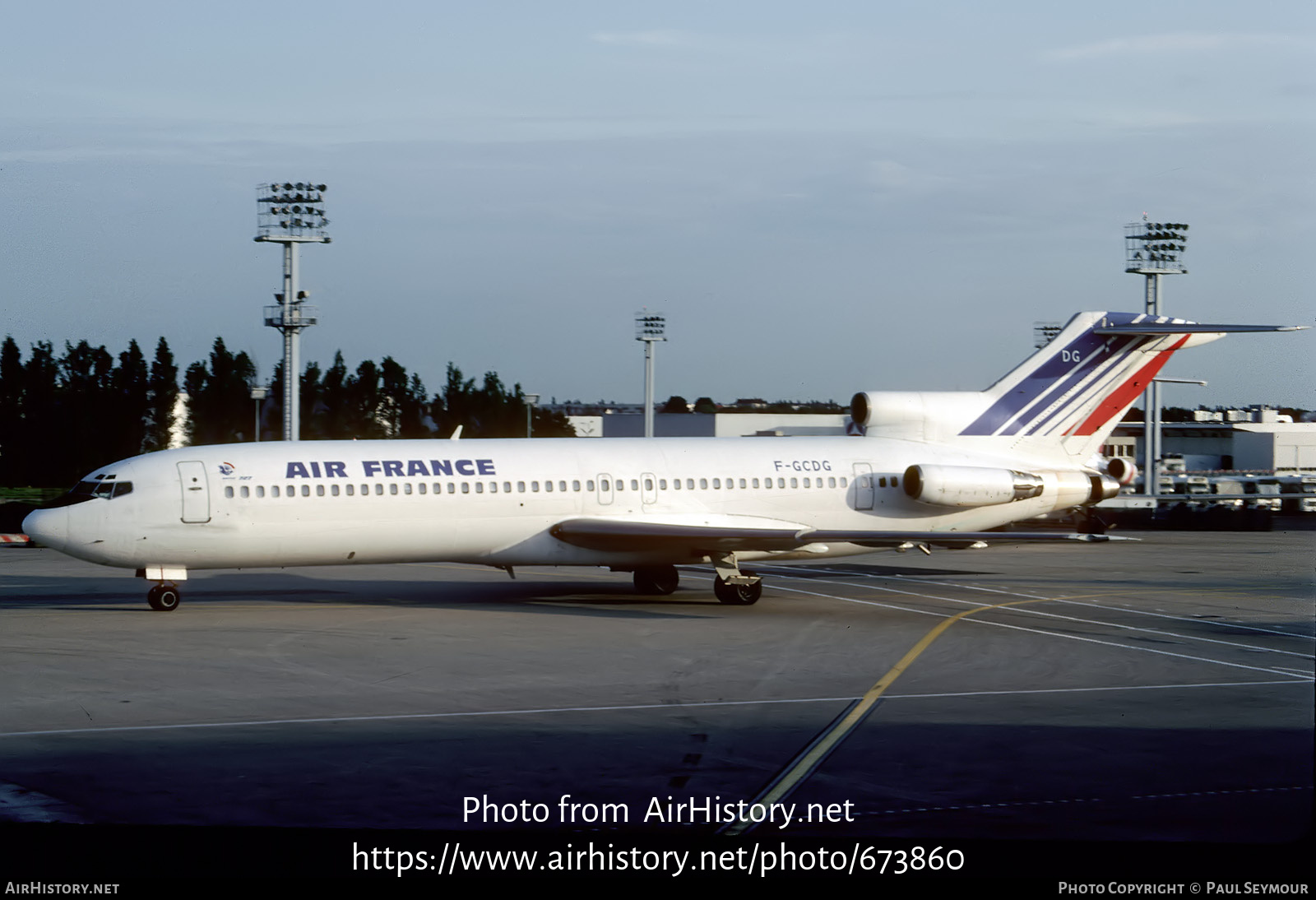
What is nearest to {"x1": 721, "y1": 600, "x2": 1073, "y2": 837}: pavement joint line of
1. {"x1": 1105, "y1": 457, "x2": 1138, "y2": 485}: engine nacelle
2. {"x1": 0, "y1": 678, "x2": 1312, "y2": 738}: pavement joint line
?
{"x1": 0, "y1": 678, "x2": 1312, "y2": 738}: pavement joint line

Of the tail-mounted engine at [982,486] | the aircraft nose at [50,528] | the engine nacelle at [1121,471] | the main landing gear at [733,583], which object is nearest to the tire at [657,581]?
the main landing gear at [733,583]

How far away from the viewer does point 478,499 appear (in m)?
26.1

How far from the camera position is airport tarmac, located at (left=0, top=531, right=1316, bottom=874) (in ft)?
35.7

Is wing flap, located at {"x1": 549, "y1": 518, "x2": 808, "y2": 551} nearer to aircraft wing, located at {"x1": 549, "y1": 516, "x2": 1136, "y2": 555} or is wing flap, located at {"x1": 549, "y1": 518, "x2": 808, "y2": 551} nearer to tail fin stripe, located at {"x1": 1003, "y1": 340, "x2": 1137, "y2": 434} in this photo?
aircraft wing, located at {"x1": 549, "y1": 516, "x2": 1136, "y2": 555}

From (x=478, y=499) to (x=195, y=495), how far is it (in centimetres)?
524

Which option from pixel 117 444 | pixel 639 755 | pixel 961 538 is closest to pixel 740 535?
pixel 961 538

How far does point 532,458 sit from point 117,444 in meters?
43.6

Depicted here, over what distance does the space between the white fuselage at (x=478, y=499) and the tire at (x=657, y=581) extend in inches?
47.5

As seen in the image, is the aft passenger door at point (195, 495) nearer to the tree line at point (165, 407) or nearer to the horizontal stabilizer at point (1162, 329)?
the horizontal stabilizer at point (1162, 329)

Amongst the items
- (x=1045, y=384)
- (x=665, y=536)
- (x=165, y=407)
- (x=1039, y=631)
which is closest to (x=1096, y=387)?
(x=1045, y=384)

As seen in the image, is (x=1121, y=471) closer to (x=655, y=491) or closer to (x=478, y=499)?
(x=655, y=491)

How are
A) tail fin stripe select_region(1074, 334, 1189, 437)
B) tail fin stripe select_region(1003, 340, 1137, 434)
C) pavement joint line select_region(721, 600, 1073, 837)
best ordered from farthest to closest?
tail fin stripe select_region(1074, 334, 1189, 437)
tail fin stripe select_region(1003, 340, 1137, 434)
pavement joint line select_region(721, 600, 1073, 837)

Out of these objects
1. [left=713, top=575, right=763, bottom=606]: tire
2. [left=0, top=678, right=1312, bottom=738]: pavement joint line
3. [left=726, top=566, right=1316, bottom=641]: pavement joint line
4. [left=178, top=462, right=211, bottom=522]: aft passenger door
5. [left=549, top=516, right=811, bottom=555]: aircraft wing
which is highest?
[left=178, top=462, right=211, bottom=522]: aft passenger door

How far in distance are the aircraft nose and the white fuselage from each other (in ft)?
0.10
